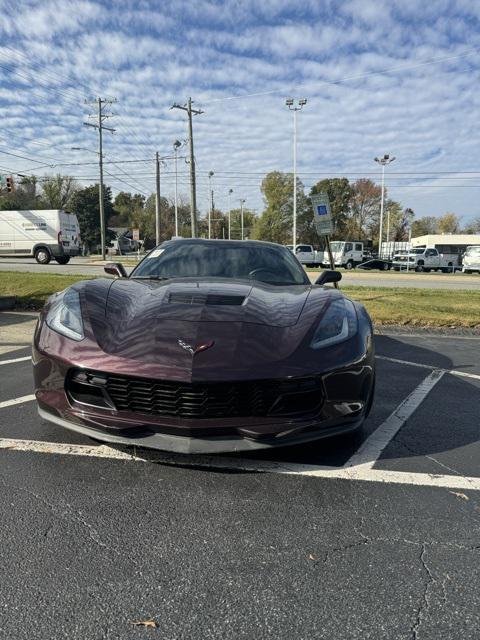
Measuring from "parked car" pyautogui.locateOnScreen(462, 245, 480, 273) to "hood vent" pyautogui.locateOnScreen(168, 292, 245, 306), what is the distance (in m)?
35.2

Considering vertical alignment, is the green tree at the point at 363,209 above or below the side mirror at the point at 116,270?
above

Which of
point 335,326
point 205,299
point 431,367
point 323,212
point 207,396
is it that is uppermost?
point 323,212

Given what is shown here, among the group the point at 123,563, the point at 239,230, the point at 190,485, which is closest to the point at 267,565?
the point at 123,563

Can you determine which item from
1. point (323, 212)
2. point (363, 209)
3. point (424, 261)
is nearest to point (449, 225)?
point (363, 209)

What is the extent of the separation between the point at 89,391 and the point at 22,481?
0.57m

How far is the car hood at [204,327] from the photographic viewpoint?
240 cm

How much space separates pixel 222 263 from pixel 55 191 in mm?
76276

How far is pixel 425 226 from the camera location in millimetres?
104312

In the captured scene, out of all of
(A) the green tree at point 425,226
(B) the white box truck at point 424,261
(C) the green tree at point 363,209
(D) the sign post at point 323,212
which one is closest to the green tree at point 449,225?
(A) the green tree at point 425,226

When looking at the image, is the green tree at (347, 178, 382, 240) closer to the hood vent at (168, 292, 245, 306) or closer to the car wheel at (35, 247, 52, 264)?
the car wheel at (35, 247, 52, 264)

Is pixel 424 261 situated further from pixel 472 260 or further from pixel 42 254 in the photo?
pixel 42 254

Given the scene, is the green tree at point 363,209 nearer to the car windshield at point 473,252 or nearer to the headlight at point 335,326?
the car windshield at point 473,252

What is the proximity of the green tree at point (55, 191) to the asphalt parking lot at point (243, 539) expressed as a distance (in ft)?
250

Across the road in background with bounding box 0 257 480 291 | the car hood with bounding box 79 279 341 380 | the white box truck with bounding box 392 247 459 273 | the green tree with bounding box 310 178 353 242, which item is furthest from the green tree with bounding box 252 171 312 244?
the car hood with bounding box 79 279 341 380
